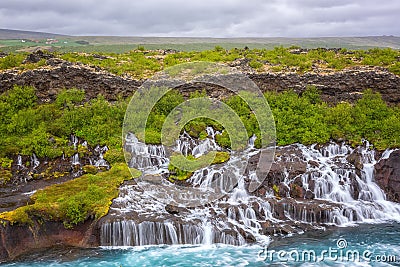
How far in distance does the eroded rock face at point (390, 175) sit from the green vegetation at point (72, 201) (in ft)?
47.1

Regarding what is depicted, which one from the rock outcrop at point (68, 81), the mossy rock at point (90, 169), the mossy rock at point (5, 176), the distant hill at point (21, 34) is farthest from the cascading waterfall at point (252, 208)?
the distant hill at point (21, 34)

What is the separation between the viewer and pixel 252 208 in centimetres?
1800

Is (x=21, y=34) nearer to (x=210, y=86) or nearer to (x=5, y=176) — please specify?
(x=210, y=86)

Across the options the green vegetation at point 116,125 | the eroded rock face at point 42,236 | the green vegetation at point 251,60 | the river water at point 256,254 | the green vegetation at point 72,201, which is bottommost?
the river water at point 256,254

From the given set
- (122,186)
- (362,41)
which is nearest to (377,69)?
(122,186)

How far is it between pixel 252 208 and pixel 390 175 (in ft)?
28.1

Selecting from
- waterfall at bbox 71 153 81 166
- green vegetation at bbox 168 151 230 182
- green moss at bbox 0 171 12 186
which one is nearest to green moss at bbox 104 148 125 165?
waterfall at bbox 71 153 81 166

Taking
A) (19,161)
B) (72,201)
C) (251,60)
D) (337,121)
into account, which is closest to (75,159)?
(19,161)

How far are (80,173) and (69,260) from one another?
7646mm

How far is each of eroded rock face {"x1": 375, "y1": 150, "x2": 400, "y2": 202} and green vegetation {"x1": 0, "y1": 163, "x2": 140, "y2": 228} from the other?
14370 mm

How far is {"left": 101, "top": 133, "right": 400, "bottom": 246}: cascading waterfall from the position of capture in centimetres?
1630

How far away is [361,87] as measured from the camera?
28.7 metres

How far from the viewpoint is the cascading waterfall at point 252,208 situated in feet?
53.5

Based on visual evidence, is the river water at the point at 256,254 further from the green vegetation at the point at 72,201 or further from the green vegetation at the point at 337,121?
the green vegetation at the point at 337,121
